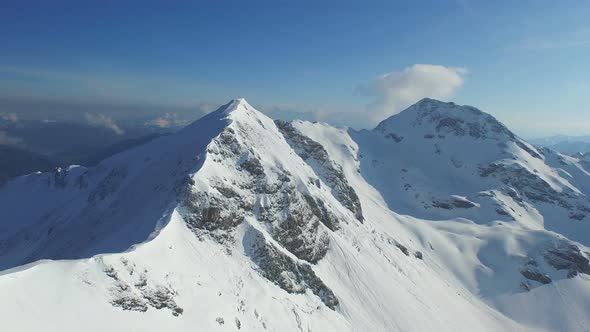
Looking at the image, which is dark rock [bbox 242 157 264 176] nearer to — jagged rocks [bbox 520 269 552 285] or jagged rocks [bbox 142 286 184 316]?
jagged rocks [bbox 142 286 184 316]

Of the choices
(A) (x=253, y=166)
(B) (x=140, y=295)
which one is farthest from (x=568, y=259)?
(B) (x=140, y=295)

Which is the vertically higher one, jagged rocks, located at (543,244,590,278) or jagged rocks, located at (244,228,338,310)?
jagged rocks, located at (244,228,338,310)

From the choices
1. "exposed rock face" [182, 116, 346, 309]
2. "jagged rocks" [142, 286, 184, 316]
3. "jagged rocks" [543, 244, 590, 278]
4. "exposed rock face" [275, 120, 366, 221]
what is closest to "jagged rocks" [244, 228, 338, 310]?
"exposed rock face" [182, 116, 346, 309]

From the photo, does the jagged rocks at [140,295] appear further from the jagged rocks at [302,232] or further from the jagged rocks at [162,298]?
the jagged rocks at [302,232]

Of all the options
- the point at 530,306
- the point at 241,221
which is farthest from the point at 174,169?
the point at 530,306

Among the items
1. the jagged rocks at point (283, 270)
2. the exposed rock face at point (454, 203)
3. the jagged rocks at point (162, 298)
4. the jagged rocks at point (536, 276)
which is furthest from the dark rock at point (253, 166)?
the exposed rock face at point (454, 203)
